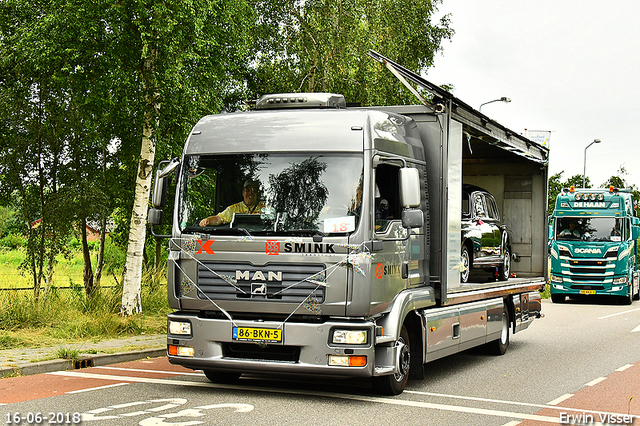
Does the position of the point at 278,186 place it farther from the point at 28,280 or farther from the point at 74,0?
the point at 28,280

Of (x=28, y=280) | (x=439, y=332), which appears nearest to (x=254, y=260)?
(x=439, y=332)

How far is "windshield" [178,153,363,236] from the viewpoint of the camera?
26.8ft

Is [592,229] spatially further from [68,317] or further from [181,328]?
[181,328]

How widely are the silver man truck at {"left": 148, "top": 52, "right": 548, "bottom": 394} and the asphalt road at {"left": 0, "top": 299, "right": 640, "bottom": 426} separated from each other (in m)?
0.38

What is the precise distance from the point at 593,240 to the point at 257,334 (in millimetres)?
21415

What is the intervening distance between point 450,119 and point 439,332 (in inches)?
105

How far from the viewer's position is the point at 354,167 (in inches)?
326

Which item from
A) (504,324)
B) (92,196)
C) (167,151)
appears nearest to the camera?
(504,324)

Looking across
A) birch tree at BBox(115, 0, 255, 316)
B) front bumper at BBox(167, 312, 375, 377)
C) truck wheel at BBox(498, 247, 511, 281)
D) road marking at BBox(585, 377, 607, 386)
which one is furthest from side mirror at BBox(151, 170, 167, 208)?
truck wheel at BBox(498, 247, 511, 281)

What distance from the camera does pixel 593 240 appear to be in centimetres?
2692

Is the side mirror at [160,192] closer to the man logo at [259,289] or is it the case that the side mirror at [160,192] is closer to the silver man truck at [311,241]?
the silver man truck at [311,241]

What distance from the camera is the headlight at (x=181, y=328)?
845cm

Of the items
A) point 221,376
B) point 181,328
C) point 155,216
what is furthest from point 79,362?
point 155,216

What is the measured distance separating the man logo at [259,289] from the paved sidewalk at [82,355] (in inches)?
133
